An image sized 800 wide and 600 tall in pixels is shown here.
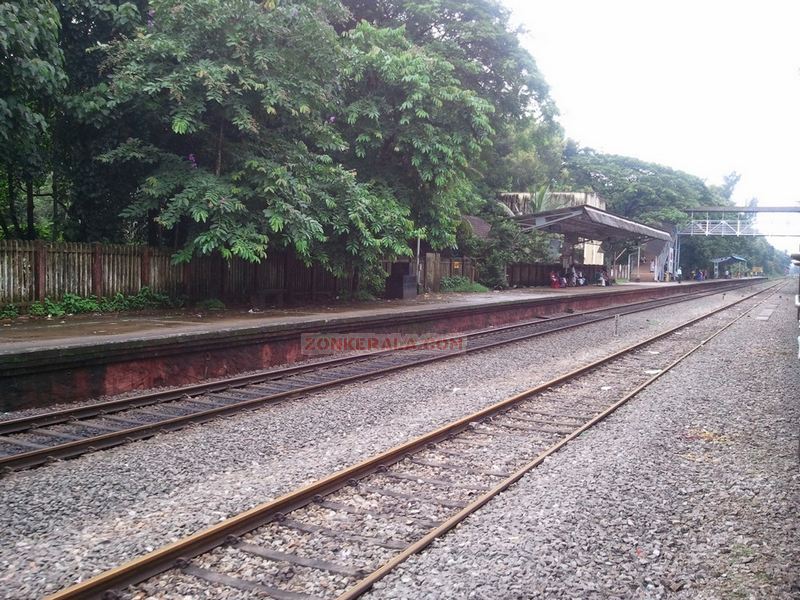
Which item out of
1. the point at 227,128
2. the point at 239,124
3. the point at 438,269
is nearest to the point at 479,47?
the point at 438,269

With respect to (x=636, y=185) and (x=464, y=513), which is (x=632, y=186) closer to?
(x=636, y=185)

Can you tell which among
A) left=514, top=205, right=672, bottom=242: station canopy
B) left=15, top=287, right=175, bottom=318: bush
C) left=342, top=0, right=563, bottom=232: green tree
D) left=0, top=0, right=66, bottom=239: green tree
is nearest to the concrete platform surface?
left=15, top=287, right=175, bottom=318: bush

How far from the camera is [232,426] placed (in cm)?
659

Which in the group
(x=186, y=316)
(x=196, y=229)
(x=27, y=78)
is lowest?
(x=186, y=316)

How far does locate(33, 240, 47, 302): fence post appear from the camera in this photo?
11664mm

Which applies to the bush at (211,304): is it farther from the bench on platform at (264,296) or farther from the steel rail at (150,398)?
the steel rail at (150,398)

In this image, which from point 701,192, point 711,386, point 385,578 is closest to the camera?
point 385,578

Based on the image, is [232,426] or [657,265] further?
[657,265]

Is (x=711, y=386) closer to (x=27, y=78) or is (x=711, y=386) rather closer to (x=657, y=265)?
(x=27, y=78)

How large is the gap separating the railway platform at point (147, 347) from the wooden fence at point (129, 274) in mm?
1055

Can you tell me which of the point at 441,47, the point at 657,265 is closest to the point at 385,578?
the point at 441,47

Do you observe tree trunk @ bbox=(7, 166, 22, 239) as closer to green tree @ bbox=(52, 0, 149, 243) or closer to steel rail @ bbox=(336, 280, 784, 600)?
green tree @ bbox=(52, 0, 149, 243)

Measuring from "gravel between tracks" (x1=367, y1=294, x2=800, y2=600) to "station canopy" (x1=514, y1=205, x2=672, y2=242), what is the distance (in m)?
19.5

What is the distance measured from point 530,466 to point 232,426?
322cm
